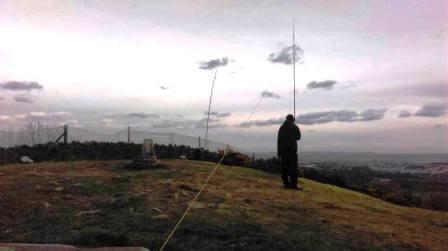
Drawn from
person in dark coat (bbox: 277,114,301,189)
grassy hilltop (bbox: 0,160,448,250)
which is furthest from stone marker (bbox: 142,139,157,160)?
person in dark coat (bbox: 277,114,301,189)

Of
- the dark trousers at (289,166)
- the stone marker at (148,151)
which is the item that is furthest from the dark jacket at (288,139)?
the stone marker at (148,151)

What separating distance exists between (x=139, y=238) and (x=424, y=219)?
23.0 feet

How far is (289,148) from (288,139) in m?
0.25

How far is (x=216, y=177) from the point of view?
14.7m

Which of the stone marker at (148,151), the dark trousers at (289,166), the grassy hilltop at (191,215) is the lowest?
the grassy hilltop at (191,215)

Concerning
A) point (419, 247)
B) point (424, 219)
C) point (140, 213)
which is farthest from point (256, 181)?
point (419, 247)

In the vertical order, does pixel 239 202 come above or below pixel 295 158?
below

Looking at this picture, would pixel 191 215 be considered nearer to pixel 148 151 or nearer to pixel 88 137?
pixel 148 151

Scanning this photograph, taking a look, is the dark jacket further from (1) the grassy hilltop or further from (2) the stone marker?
(2) the stone marker

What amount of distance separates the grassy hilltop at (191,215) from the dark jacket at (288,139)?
38.3 inches

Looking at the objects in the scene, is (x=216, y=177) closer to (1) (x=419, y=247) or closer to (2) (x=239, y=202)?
(2) (x=239, y=202)

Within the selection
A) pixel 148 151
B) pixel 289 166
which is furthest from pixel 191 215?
pixel 148 151

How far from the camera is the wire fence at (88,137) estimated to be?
2267cm

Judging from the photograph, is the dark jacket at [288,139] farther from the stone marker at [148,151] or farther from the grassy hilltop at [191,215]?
the stone marker at [148,151]
